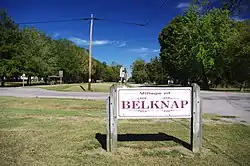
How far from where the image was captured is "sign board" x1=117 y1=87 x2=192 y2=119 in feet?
20.0

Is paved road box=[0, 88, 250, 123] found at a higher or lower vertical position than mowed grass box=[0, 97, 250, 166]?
lower

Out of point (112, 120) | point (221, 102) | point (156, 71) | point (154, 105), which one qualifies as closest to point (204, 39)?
point (221, 102)

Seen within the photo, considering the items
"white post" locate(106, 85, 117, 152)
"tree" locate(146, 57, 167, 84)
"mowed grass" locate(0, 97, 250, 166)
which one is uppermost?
"tree" locate(146, 57, 167, 84)

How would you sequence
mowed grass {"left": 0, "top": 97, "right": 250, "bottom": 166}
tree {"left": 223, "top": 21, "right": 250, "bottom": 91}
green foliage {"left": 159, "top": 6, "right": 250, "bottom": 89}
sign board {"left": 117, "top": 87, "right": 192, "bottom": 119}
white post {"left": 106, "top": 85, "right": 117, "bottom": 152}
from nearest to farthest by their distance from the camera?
1. mowed grass {"left": 0, "top": 97, "right": 250, "bottom": 166}
2. white post {"left": 106, "top": 85, "right": 117, "bottom": 152}
3. sign board {"left": 117, "top": 87, "right": 192, "bottom": 119}
4. tree {"left": 223, "top": 21, "right": 250, "bottom": 91}
5. green foliage {"left": 159, "top": 6, "right": 250, "bottom": 89}

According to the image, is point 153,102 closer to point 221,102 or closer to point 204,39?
point 221,102

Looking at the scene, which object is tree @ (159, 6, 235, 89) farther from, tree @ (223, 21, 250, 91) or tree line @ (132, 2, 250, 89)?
tree @ (223, 21, 250, 91)

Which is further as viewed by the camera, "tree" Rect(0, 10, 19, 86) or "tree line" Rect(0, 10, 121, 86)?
"tree line" Rect(0, 10, 121, 86)

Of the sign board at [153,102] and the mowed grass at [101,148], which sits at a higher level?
the sign board at [153,102]

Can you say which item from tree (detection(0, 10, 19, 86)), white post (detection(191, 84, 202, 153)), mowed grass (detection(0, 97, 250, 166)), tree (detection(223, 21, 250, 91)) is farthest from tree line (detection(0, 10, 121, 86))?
white post (detection(191, 84, 202, 153))

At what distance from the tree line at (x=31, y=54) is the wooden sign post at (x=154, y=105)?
4490 cm

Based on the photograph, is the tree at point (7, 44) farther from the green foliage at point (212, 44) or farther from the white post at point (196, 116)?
the white post at point (196, 116)

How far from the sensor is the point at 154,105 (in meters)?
6.18

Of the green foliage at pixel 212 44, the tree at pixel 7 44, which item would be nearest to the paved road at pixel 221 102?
the green foliage at pixel 212 44

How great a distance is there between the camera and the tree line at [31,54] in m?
48.2
